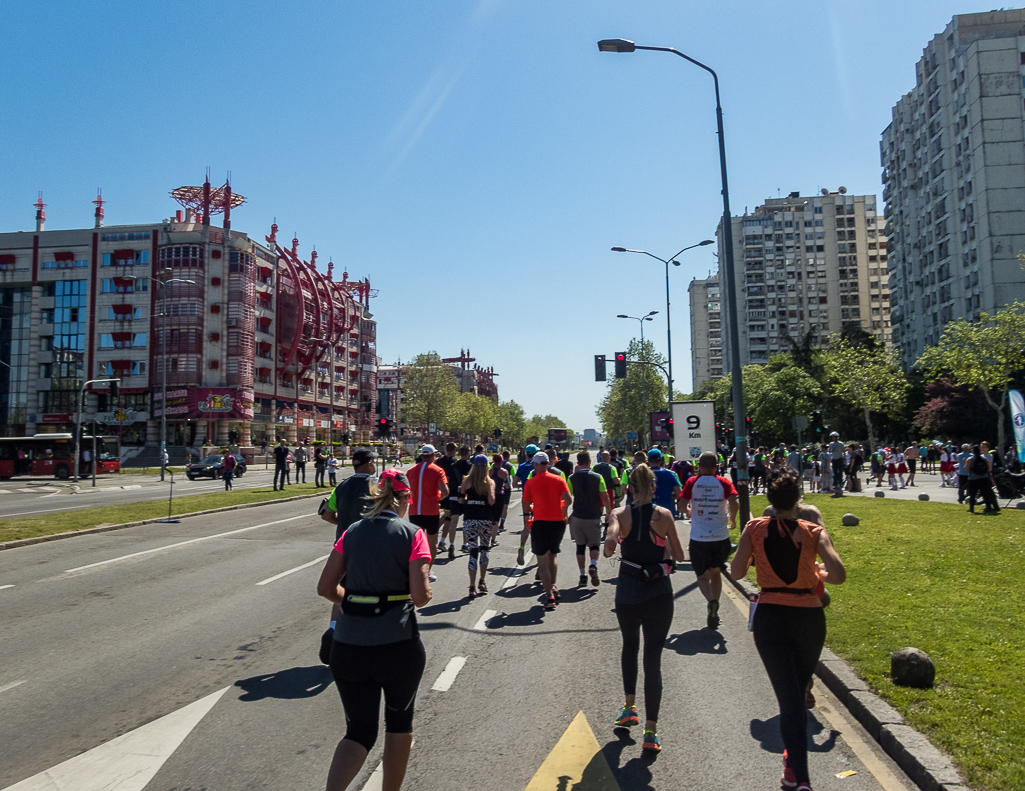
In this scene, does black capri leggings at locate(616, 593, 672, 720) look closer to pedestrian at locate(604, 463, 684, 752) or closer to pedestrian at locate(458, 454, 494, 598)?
pedestrian at locate(604, 463, 684, 752)

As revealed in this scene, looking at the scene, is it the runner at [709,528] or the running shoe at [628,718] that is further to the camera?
the runner at [709,528]

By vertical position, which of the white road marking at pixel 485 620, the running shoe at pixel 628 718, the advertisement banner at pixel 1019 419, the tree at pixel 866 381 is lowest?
the white road marking at pixel 485 620

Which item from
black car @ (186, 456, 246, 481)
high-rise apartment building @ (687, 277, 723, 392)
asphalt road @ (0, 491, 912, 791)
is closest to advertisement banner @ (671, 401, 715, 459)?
asphalt road @ (0, 491, 912, 791)

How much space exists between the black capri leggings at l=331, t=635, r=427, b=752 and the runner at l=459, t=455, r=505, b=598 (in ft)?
19.7

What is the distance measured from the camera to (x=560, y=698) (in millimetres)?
5547

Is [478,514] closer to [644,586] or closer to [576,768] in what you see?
[644,586]

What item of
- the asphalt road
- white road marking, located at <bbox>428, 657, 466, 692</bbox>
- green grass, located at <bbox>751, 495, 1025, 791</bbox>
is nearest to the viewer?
the asphalt road

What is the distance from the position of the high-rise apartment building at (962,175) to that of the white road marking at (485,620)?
224 feet

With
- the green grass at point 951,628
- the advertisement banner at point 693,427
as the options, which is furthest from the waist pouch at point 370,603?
the advertisement banner at point 693,427

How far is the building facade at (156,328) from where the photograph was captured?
6397cm

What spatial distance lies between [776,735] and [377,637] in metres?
2.96

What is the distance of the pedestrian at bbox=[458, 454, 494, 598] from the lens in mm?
9633

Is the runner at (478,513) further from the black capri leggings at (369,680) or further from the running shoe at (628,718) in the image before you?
the black capri leggings at (369,680)

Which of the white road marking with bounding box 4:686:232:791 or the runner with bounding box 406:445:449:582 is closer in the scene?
the white road marking with bounding box 4:686:232:791
